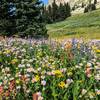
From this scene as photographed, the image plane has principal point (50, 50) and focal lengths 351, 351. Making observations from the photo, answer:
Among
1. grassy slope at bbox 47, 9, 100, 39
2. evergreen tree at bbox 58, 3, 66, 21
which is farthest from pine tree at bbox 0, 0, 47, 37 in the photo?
evergreen tree at bbox 58, 3, 66, 21

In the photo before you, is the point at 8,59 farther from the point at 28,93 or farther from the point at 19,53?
the point at 28,93

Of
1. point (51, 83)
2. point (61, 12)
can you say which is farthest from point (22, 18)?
point (61, 12)

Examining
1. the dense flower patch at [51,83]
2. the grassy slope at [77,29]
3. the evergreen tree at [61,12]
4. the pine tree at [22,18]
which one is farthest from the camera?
the evergreen tree at [61,12]

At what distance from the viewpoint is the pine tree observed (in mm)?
36500

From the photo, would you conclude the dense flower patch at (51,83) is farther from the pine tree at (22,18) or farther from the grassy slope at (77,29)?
the grassy slope at (77,29)

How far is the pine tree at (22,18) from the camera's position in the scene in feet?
120

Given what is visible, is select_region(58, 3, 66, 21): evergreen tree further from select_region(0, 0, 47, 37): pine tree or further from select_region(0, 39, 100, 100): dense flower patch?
select_region(0, 39, 100, 100): dense flower patch

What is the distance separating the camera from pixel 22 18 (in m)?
38.5

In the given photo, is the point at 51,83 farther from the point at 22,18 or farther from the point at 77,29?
the point at 77,29

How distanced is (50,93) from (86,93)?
0.71 meters

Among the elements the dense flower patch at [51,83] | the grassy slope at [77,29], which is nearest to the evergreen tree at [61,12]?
the grassy slope at [77,29]

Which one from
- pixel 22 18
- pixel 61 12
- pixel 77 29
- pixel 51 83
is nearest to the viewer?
pixel 51 83

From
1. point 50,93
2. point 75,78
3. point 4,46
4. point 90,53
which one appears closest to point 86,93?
point 50,93

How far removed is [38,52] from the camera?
10852 millimetres
